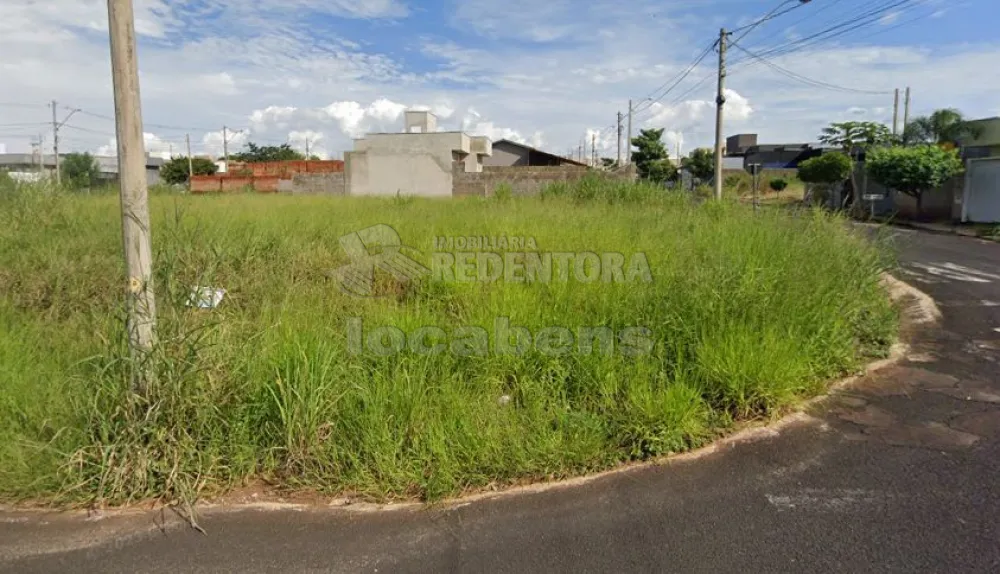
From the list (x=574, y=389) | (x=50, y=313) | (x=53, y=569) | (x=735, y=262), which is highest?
(x=735, y=262)

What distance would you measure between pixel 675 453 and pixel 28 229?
752 cm

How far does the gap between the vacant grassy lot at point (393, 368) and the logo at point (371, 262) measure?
0.49 ft

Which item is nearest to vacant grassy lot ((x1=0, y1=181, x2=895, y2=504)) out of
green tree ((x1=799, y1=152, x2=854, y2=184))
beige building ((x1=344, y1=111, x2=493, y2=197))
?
beige building ((x1=344, y1=111, x2=493, y2=197))

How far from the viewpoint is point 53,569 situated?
2129 mm

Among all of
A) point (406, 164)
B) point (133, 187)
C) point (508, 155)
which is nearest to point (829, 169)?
point (406, 164)

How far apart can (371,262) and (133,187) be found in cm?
285

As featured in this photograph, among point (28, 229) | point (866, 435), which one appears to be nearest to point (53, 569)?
point (866, 435)

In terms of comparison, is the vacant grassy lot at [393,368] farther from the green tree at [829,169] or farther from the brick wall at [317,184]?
the green tree at [829,169]

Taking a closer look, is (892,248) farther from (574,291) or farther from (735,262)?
(574,291)

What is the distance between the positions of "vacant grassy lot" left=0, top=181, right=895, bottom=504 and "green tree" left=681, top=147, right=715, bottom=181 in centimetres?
3382

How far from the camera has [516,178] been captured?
17.9 meters

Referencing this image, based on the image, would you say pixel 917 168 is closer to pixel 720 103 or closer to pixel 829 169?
pixel 829 169

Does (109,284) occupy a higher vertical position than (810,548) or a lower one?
higher

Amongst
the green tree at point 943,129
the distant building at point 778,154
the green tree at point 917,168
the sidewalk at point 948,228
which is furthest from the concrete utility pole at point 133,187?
the distant building at point 778,154
